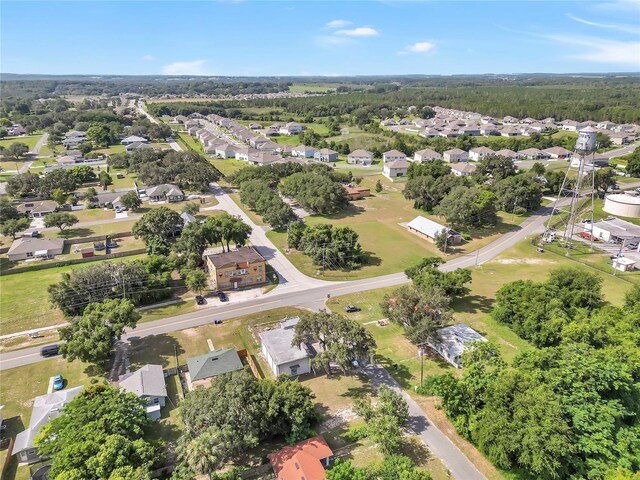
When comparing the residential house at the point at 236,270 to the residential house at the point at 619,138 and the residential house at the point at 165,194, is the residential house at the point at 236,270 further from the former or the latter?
the residential house at the point at 619,138

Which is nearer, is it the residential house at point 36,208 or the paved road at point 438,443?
the paved road at point 438,443

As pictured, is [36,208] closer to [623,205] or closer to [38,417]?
[38,417]

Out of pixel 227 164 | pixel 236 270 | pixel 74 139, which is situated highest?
pixel 74 139

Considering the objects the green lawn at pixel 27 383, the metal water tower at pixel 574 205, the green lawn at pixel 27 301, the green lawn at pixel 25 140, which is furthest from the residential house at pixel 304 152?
the green lawn at pixel 27 383

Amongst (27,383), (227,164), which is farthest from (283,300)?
(227,164)

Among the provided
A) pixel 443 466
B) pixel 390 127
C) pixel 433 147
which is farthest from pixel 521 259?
pixel 390 127

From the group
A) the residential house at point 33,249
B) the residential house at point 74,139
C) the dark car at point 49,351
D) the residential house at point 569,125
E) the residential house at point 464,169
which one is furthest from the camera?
the residential house at point 569,125

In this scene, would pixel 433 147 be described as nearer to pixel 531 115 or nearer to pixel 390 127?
pixel 390 127
